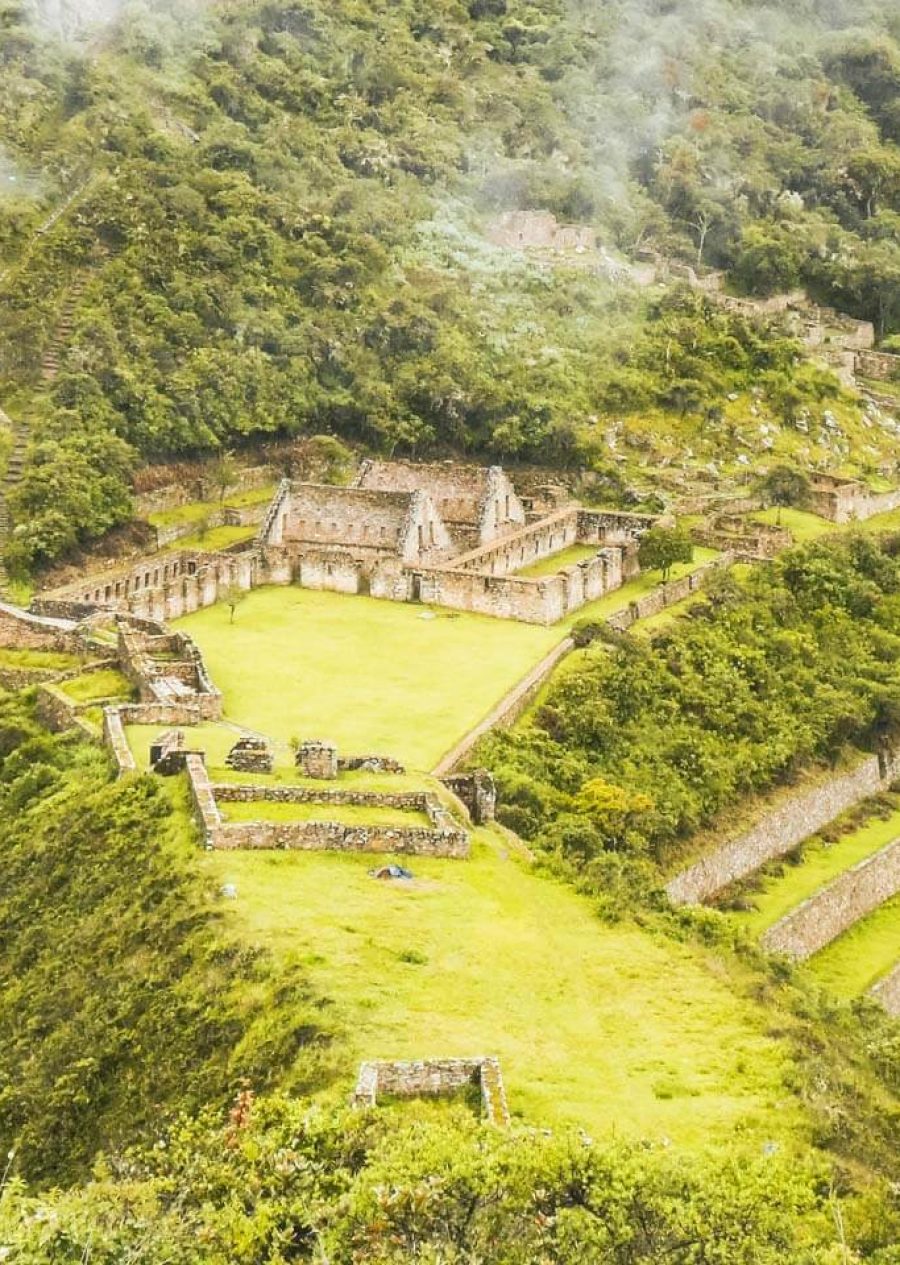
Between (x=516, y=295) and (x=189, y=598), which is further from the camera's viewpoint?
(x=516, y=295)

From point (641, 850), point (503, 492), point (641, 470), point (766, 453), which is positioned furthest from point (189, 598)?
point (766, 453)

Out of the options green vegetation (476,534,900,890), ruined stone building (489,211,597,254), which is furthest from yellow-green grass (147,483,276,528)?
ruined stone building (489,211,597,254)

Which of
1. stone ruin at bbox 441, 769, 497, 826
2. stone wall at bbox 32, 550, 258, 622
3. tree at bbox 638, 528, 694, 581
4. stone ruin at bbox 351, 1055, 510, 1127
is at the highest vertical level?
stone ruin at bbox 351, 1055, 510, 1127

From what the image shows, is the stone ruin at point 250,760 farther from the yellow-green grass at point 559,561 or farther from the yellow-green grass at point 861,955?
the yellow-green grass at point 559,561

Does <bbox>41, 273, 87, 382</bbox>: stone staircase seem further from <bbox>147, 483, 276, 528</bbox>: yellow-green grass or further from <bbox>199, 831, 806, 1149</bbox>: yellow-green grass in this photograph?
<bbox>199, 831, 806, 1149</bbox>: yellow-green grass

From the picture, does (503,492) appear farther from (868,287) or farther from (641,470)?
(868,287)

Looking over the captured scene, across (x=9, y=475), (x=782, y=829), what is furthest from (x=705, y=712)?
(x=9, y=475)
